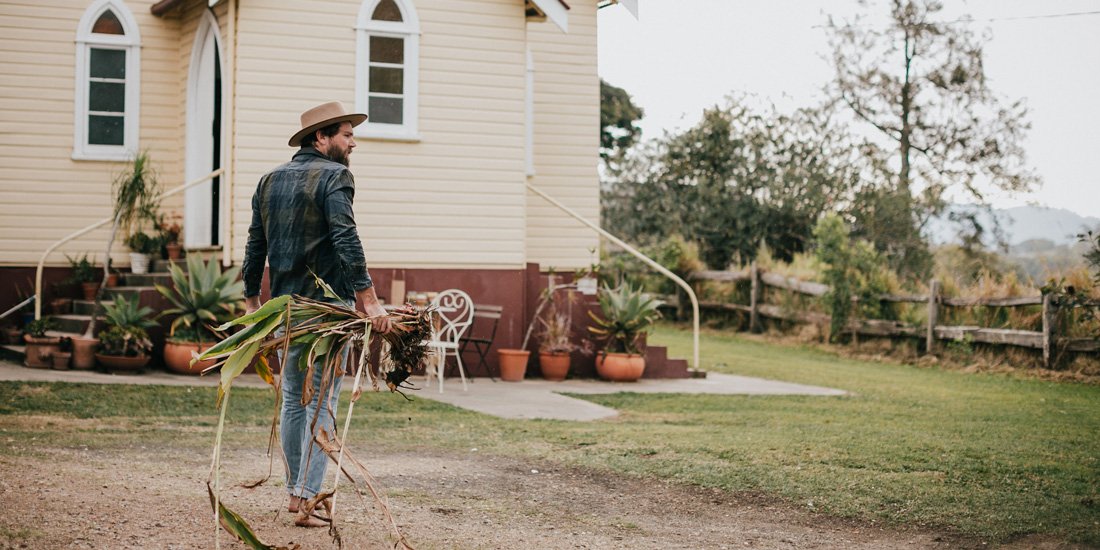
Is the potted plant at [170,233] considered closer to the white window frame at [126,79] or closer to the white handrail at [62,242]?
the white handrail at [62,242]

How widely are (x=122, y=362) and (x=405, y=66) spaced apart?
14.9ft

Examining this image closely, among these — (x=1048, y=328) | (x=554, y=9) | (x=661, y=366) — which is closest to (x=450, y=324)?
(x=661, y=366)

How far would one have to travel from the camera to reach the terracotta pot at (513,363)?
12.9 meters

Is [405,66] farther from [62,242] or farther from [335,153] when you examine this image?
[335,153]

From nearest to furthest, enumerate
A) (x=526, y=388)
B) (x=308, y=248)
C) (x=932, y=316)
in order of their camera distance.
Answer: (x=308, y=248) → (x=526, y=388) → (x=932, y=316)

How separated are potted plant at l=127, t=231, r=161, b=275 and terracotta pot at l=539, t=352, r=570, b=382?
196 inches

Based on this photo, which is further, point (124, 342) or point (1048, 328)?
point (1048, 328)

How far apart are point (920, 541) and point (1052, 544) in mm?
664

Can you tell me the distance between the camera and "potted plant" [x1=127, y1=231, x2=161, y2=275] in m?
13.6

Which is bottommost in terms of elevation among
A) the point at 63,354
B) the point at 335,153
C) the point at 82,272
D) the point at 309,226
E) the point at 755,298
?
the point at 63,354

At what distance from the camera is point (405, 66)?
12.9 metres

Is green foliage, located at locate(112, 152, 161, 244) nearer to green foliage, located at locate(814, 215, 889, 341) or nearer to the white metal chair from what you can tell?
the white metal chair

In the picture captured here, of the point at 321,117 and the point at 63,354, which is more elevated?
the point at 321,117

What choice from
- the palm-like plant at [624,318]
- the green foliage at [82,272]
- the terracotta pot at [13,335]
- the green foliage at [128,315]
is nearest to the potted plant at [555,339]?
the palm-like plant at [624,318]
